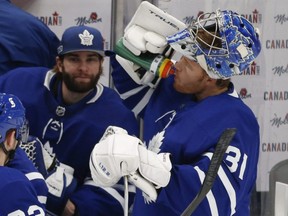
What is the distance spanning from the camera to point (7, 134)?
258 centimetres

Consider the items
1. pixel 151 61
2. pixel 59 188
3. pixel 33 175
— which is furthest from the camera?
pixel 59 188

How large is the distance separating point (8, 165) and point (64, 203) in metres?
0.52

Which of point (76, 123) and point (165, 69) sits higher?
point (165, 69)

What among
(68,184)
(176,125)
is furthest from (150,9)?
(68,184)

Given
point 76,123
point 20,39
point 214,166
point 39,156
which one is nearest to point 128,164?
point 214,166

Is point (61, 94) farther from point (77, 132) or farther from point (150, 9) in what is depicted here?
point (150, 9)

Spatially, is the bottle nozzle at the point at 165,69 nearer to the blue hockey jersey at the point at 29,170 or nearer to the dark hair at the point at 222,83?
the dark hair at the point at 222,83

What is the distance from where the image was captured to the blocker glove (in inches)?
91.1

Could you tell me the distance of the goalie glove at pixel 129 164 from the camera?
2.31 m

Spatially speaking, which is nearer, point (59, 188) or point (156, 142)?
point (156, 142)

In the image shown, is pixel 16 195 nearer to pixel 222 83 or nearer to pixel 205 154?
pixel 205 154

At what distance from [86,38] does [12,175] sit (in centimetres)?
98

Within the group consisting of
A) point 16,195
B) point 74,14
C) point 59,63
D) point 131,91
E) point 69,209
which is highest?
point 74,14

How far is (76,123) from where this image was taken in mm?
3234
